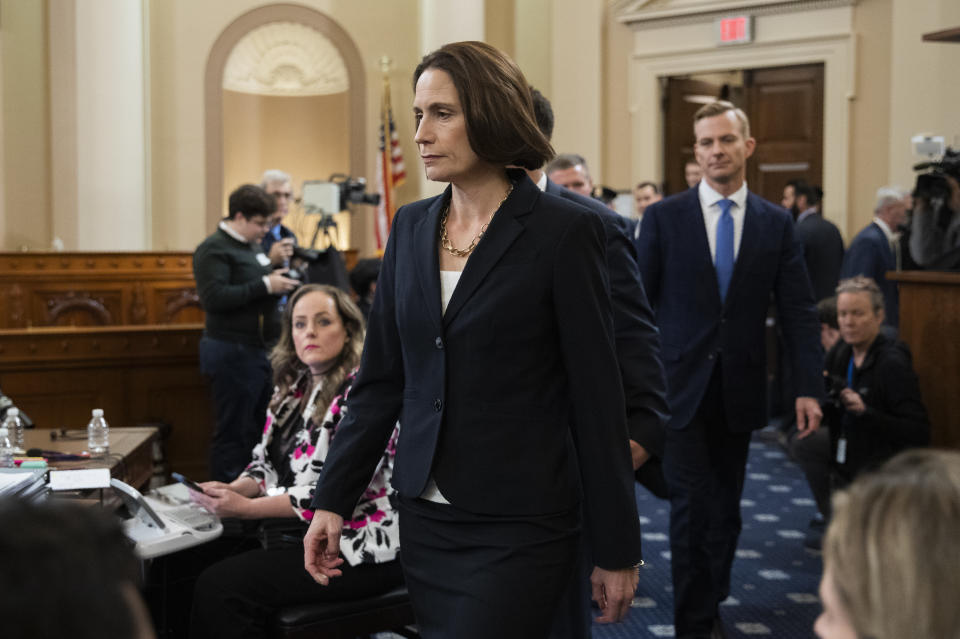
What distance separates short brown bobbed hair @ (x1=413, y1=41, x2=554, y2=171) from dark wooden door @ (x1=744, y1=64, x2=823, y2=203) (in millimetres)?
8433

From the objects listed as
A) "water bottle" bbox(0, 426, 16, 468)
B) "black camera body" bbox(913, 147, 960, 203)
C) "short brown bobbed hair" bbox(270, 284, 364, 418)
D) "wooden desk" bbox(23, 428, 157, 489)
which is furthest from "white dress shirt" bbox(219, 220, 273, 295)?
"black camera body" bbox(913, 147, 960, 203)

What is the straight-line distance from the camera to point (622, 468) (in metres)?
1.88

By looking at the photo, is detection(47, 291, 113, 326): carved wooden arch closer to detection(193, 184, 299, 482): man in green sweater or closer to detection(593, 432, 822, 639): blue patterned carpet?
detection(193, 184, 299, 482): man in green sweater

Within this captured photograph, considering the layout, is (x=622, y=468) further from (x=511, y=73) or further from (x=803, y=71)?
(x=803, y=71)

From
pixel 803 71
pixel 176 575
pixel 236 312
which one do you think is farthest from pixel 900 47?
pixel 176 575

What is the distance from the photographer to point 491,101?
188 cm

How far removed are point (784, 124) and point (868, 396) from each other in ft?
20.1

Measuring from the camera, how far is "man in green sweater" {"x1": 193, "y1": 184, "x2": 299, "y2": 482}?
5.52 metres

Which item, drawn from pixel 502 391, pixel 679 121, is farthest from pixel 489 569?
pixel 679 121

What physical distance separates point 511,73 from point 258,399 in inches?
158

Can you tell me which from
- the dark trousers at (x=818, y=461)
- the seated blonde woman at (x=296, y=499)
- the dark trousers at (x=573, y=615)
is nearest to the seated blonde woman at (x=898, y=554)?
the dark trousers at (x=573, y=615)

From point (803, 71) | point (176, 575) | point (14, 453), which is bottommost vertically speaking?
point (176, 575)

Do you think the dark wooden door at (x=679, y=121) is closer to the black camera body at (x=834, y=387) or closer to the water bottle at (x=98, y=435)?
the black camera body at (x=834, y=387)

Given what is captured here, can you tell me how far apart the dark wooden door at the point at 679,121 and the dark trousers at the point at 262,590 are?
317 inches
